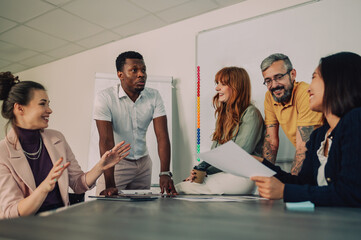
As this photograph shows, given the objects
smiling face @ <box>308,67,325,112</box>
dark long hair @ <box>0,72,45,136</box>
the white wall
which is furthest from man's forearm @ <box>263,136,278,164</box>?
dark long hair @ <box>0,72,45,136</box>

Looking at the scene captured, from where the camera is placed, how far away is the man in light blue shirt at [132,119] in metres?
2.35

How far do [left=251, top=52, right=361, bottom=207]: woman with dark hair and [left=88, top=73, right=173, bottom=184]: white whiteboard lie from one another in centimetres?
200

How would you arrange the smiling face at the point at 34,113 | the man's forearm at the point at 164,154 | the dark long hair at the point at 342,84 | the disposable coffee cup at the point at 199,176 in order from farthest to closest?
the man's forearm at the point at 164,154
the disposable coffee cup at the point at 199,176
the smiling face at the point at 34,113
the dark long hair at the point at 342,84

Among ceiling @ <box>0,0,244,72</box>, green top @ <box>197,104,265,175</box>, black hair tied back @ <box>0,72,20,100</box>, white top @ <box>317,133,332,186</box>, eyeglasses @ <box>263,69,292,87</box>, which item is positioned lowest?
white top @ <box>317,133,332,186</box>

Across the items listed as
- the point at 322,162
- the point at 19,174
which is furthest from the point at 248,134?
the point at 19,174

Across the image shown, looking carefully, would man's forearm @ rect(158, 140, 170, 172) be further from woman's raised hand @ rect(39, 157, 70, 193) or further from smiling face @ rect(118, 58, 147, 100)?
woman's raised hand @ rect(39, 157, 70, 193)

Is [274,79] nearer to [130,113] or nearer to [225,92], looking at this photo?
[225,92]

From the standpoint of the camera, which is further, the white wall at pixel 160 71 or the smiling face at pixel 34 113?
the white wall at pixel 160 71

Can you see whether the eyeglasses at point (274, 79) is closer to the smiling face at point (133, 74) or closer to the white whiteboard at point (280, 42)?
the white whiteboard at point (280, 42)

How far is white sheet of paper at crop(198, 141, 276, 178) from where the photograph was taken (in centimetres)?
88

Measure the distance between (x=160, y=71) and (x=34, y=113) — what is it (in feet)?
6.91

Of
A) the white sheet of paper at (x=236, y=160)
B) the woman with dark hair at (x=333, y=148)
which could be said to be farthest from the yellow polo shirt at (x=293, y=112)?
the white sheet of paper at (x=236, y=160)

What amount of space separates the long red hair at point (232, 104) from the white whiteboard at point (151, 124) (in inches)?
34.8

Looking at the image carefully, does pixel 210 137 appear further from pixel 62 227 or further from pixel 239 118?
pixel 62 227
